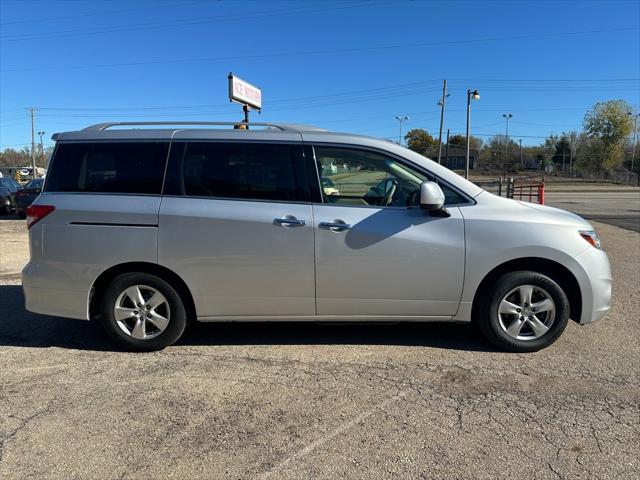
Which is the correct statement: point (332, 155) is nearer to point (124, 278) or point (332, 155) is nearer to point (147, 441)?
point (124, 278)

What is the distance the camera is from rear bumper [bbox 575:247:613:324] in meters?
4.20

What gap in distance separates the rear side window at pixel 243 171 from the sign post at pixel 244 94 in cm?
918

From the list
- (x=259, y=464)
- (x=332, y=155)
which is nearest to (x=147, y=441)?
(x=259, y=464)

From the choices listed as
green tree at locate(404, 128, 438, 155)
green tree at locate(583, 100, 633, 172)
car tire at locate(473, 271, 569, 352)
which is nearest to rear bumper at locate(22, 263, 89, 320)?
car tire at locate(473, 271, 569, 352)

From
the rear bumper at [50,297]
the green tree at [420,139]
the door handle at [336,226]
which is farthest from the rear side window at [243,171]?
the green tree at [420,139]

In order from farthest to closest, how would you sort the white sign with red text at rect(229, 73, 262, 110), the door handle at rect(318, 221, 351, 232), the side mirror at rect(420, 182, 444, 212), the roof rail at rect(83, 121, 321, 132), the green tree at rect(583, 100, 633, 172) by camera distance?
the green tree at rect(583, 100, 633, 172) → the white sign with red text at rect(229, 73, 262, 110) → the roof rail at rect(83, 121, 321, 132) → the door handle at rect(318, 221, 351, 232) → the side mirror at rect(420, 182, 444, 212)

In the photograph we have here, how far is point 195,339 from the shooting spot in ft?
15.6

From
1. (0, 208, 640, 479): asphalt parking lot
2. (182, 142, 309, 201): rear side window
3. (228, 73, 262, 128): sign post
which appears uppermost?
(228, 73, 262, 128): sign post

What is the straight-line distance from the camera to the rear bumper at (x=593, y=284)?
420 centimetres

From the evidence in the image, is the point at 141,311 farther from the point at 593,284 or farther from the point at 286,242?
the point at 593,284

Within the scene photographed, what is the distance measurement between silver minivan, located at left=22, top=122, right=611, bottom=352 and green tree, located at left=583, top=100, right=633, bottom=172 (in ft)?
287

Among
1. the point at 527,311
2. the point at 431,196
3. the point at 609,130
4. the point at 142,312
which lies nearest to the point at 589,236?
the point at 527,311

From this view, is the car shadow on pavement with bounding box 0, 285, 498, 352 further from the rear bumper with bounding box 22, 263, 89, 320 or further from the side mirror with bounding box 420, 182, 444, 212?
the side mirror with bounding box 420, 182, 444, 212

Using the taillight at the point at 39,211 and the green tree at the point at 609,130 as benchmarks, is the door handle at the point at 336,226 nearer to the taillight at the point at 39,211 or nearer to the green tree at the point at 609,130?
the taillight at the point at 39,211
